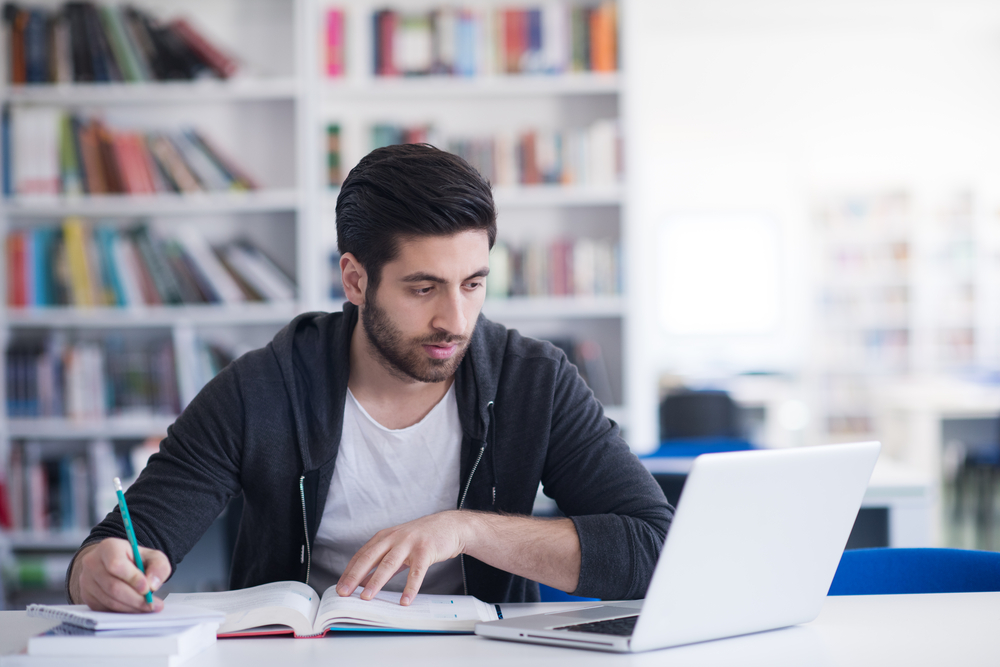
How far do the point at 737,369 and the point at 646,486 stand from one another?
5515mm

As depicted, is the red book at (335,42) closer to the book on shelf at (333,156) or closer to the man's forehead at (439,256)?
the book on shelf at (333,156)

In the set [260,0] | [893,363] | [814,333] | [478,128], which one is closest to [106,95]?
[260,0]

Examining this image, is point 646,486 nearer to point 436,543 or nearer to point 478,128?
point 436,543

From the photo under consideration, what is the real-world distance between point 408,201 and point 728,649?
72cm

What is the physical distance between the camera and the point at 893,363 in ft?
21.9

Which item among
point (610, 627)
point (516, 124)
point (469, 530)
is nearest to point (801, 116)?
point (516, 124)


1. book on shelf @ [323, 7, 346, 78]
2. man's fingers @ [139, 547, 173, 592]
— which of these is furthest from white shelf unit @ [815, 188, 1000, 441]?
man's fingers @ [139, 547, 173, 592]

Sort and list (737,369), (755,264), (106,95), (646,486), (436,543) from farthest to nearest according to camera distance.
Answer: (755,264) < (737,369) < (106,95) < (646,486) < (436,543)

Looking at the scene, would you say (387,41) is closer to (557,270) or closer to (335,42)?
(335,42)

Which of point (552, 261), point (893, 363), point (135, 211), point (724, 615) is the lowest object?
point (893, 363)

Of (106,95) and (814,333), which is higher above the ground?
A: (106,95)

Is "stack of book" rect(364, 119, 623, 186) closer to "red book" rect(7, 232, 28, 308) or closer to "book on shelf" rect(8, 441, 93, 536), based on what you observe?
"red book" rect(7, 232, 28, 308)

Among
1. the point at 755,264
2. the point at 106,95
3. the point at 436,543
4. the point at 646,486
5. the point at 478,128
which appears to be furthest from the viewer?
the point at 755,264

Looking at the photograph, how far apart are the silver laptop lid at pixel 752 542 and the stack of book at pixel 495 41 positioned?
105 inches
